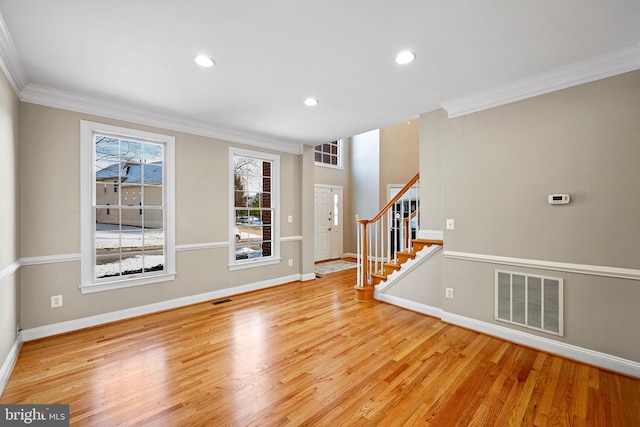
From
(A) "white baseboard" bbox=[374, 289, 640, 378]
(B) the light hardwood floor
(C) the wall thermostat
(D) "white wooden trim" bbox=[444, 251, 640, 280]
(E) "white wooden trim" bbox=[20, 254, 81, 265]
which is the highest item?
(C) the wall thermostat

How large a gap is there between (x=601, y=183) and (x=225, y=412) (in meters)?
3.44

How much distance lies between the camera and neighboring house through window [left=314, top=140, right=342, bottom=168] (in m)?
7.40

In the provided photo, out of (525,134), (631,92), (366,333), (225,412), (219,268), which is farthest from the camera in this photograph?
(219,268)

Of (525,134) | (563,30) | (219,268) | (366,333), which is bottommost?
(366,333)

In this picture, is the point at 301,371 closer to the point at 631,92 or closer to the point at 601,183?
the point at 601,183

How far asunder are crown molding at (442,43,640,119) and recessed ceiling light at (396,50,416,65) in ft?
3.61

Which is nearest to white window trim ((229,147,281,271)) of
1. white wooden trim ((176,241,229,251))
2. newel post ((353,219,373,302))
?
white wooden trim ((176,241,229,251))

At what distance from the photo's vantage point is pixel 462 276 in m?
3.19

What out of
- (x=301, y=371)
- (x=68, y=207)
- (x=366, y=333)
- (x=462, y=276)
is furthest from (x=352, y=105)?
(x=68, y=207)

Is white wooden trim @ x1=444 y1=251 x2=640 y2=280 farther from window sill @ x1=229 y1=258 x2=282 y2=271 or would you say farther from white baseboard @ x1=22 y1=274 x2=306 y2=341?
white baseboard @ x1=22 y1=274 x2=306 y2=341

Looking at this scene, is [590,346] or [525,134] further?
[525,134]

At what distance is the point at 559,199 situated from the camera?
253 cm

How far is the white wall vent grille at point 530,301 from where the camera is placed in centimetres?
258

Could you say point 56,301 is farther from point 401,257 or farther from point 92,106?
point 401,257
